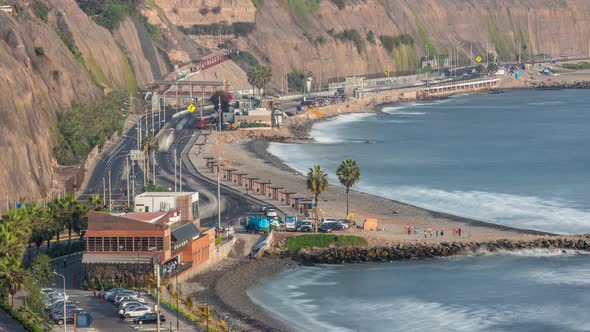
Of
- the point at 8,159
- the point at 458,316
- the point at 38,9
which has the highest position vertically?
the point at 38,9

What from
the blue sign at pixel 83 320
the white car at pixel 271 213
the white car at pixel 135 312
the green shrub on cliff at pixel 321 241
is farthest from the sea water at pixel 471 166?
the blue sign at pixel 83 320

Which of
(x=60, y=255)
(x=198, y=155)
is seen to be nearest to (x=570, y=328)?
(x=60, y=255)

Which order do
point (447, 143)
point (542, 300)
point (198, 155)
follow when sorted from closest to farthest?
point (542, 300) → point (198, 155) → point (447, 143)

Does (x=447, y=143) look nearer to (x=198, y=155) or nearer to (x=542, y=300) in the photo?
(x=198, y=155)

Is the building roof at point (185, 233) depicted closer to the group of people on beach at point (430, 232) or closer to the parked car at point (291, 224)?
the parked car at point (291, 224)

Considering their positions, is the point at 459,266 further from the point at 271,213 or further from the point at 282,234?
the point at 271,213

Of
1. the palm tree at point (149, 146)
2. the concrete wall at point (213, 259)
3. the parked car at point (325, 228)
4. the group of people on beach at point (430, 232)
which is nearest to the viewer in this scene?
the concrete wall at point (213, 259)

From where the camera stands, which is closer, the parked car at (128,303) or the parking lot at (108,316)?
the parking lot at (108,316)

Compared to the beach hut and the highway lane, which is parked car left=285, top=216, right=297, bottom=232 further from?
the beach hut
